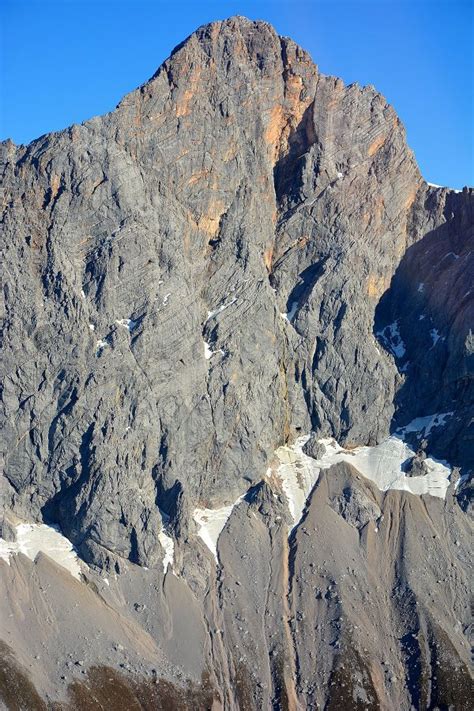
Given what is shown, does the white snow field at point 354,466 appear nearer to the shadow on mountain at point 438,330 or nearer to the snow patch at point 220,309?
the shadow on mountain at point 438,330

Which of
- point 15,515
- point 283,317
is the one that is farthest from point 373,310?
point 15,515

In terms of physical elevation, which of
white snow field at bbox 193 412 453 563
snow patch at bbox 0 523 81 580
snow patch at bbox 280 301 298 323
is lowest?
snow patch at bbox 0 523 81 580

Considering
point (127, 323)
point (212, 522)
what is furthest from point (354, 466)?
point (127, 323)

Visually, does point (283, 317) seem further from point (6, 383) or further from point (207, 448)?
point (6, 383)

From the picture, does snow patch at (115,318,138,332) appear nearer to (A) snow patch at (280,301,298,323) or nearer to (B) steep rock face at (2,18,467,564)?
(B) steep rock face at (2,18,467,564)

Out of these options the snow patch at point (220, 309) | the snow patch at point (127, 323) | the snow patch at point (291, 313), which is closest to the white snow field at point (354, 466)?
the snow patch at point (291, 313)

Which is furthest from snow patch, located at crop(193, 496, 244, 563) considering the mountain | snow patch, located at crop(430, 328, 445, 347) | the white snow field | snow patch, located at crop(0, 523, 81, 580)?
snow patch, located at crop(430, 328, 445, 347)
